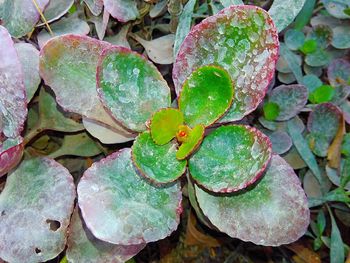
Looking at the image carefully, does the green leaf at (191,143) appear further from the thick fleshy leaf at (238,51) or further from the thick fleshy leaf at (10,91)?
the thick fleshy leaf at (10,91)

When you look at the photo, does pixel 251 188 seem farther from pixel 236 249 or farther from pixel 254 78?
pixel 236 249

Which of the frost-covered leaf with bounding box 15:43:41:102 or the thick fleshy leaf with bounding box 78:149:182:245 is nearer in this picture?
the thick fleshy leaf with bounding box 78:149:182:245

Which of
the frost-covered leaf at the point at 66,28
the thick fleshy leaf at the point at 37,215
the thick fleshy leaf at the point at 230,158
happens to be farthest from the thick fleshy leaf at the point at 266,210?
the frost-covered leaf at the point at 66,28

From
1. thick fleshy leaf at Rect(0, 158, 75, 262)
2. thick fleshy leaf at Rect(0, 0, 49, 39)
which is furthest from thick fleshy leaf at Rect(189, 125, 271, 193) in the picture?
thick fleshy leaf at Rect(0, 0, 49, 39)

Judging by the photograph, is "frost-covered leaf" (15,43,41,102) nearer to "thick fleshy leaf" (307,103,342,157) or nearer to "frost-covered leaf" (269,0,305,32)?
"frost-covered leaf" (269,0,305,32)

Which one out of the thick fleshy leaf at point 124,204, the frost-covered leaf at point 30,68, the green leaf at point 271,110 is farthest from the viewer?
the green leaf at point 271,110

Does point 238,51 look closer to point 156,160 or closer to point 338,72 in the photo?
point 156,160

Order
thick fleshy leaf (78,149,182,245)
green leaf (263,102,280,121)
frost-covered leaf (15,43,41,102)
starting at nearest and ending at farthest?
thick fleshy leaf (78,149,182,245) < frost-covered leaf (15,43,41,102) < green leaf (263,102,280,121)
